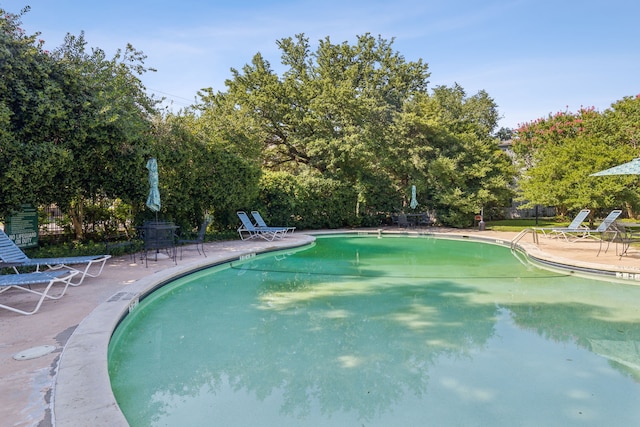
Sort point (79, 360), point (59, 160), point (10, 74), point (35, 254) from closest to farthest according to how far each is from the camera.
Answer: point (79, 360), point (10, 74), point (59, 160), point (35, 254)

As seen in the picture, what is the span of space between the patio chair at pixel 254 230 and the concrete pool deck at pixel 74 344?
4991 millimetres

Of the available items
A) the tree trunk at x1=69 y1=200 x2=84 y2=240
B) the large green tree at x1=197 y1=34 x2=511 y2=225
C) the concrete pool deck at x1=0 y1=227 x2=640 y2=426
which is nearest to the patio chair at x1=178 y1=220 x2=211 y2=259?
the concrete pool deck at x1=0 y1=227 x2=640 y2=426

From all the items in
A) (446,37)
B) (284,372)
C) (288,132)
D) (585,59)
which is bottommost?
(284,372)

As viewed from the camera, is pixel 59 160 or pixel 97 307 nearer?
pixel 97 307

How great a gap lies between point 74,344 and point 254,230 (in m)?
10.2

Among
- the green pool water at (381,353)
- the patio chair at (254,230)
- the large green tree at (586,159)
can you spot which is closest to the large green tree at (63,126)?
the green pool water at (381,353)

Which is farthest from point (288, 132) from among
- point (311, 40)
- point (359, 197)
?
point (311, 40)

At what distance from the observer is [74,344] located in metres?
3.76

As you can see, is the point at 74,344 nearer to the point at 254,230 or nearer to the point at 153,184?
the point at 153,184

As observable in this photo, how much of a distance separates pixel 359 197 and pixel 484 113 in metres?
21.5

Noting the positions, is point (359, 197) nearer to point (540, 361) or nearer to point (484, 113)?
point (540, 361)

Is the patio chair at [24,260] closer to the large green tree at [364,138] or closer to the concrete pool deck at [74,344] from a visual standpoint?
the concrete pool deck at [74,344]

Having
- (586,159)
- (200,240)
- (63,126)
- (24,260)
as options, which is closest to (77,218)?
(200,240)

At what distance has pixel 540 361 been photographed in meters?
4.31
